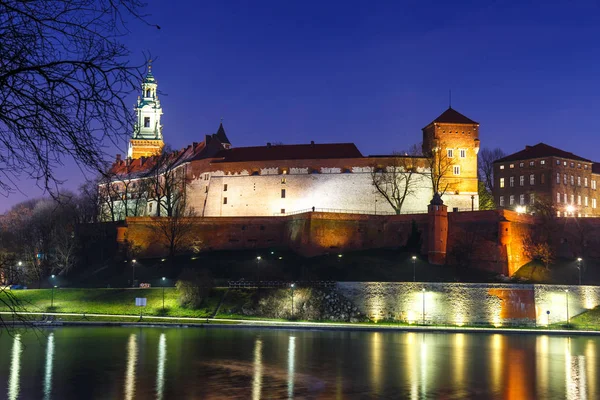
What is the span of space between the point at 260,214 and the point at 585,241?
1211 inches

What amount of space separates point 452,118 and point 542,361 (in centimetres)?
4018

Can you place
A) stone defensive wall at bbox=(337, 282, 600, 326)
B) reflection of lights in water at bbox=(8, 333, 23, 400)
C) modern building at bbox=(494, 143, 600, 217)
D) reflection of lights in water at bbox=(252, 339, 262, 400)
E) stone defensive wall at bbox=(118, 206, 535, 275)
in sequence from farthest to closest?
modern building at bbox=(494, 143, 600, 217), stone defensive wall at bbox=(118, 206, 535, 275), stone defensive wall at bbox=(337, 282, 600, 326), reflection of lights in water at bbox=(252, 339, 262, 400), reflection of lights in water at bbox=(8, 333, 23, 400)

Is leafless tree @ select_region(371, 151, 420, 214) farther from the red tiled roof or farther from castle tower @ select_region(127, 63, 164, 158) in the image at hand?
castle tower @ select_region(127, 63, 164, 158)

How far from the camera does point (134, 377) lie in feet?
87.9

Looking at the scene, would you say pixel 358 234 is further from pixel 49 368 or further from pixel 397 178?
pixel 49 368

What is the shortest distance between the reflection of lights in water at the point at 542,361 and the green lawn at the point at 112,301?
906 inches

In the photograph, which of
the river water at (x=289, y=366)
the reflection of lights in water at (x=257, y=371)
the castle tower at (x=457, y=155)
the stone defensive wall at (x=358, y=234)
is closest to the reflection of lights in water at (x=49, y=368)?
the river water at (x=289, y=366)

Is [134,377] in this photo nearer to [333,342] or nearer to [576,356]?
[333,342]

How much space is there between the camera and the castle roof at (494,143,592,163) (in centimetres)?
8400

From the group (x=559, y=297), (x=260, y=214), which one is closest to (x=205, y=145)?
(x=260, y=214)

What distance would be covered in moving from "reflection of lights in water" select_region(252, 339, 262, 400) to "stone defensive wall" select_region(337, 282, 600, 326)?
13030 mm

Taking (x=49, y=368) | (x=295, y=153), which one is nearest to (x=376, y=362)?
(x=49, y=368)

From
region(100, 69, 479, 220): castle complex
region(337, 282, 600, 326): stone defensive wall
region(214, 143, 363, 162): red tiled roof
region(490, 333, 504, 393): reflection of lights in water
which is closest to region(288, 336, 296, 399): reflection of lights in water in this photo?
region(490, 333, 504, 393): reflection of lights in water

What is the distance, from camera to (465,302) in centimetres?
4916
